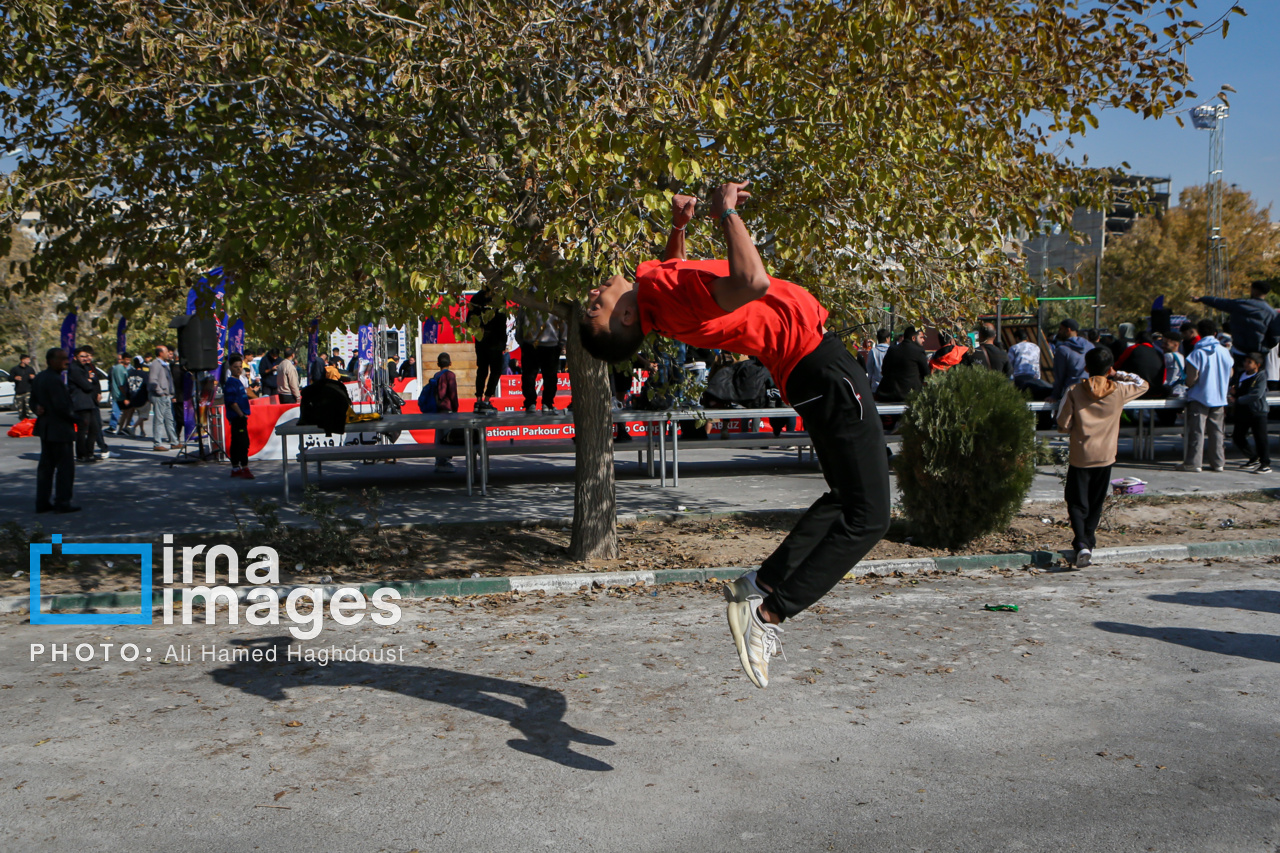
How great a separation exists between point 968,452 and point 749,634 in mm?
5355

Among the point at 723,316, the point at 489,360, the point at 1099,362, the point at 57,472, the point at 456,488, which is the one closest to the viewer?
the point at 723,316

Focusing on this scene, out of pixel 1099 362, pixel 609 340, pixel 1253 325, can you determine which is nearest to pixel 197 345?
pixel 1099 362

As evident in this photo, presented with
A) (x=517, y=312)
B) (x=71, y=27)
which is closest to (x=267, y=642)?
(x=517, y=312)

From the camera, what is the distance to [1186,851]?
11.3 ft

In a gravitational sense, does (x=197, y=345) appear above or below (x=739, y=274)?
above

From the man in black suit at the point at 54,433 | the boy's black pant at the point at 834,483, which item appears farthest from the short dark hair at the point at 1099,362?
the man in black suit at the point at 54,433

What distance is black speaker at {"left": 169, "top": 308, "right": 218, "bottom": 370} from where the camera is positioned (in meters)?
16.3

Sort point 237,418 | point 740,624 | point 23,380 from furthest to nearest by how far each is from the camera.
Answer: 1. point 23,380
2. point 237,418
3. point 740,624

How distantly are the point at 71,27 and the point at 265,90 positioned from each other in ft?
5.04

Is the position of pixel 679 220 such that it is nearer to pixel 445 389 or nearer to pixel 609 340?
pixel 609 340

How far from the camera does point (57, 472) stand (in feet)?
39.5

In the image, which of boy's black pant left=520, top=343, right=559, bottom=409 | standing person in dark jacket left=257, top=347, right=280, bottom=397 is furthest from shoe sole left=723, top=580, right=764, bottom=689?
standing person in dark jacket left=257, top=347, right=280, bottom=397

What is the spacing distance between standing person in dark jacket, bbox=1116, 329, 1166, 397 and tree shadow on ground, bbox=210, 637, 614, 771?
45.0 ft

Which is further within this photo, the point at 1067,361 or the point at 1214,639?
the point at 1067,361
